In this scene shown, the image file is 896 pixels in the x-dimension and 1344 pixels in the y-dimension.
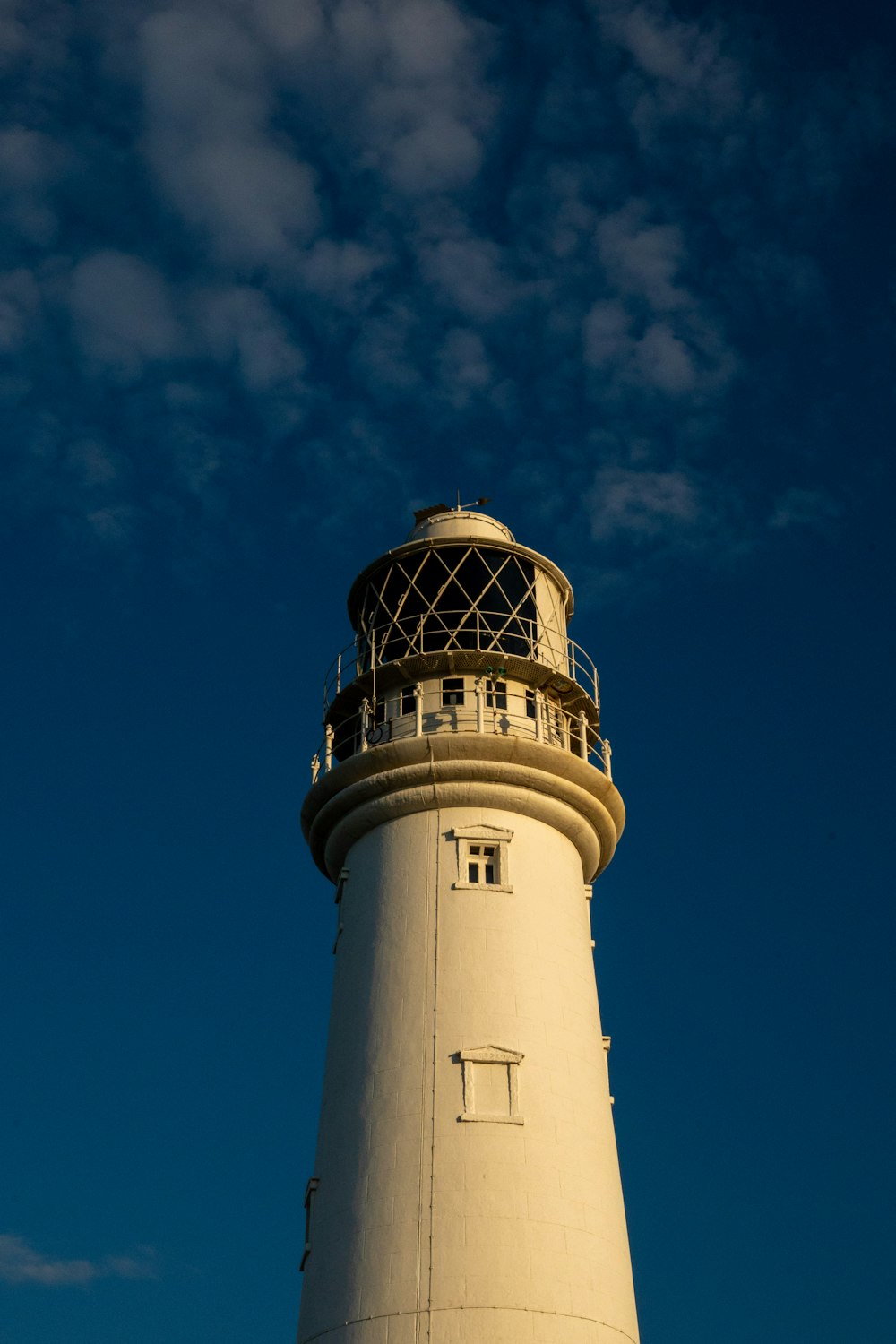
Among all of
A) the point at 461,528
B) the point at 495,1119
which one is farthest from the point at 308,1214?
the point at 461,528

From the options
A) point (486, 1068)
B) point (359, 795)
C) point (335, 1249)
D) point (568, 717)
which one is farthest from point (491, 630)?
point (335, 1249)

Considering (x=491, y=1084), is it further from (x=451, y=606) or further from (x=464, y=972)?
(x=451, y=606)

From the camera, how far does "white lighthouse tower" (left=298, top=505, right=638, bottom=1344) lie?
1858 cm

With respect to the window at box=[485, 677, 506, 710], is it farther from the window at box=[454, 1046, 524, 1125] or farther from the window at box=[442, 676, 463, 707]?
the window at box=[454, 1046, 524, 1125]

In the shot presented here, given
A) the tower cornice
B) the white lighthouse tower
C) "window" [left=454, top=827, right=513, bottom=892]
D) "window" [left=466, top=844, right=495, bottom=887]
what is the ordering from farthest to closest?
the tower cornice
"window" [left=466, top=844, right=495, bottom=887]
"window" [left=454, top=827, right=513, bottom=892]
the white lighthouse tower

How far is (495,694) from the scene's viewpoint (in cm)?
2462

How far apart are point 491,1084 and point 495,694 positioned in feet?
24.4

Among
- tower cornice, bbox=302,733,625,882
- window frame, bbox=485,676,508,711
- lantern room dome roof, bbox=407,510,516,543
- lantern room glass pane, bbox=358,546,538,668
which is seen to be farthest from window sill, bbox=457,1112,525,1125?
lantern room dome roof, bbox=407,510,516,543

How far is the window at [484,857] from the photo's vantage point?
22438 millimetres

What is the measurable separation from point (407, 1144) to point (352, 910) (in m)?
4.78

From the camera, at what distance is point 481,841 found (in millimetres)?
22891

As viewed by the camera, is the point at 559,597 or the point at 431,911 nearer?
the point at 431,911

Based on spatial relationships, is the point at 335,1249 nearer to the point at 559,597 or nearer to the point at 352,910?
the point at 352,910

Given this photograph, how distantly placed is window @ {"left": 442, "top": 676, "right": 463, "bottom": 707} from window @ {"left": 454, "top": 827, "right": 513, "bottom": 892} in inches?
109
